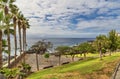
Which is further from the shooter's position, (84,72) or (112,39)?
(112,39)

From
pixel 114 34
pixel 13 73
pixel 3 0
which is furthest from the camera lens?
pixel 114 34

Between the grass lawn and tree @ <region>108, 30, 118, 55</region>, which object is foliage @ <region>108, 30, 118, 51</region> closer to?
tree @ <region>108, 30, 118, 55</region>

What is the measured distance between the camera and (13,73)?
29.1m

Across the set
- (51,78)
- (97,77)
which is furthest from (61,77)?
(97,77)

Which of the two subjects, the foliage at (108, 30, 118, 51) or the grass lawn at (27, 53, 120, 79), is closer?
the grass lawn at (27, 53, 120, 79)

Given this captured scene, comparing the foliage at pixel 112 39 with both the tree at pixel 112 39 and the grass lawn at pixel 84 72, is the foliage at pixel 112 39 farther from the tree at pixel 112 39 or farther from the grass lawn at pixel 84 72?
the grass lawn at pixel 84 72

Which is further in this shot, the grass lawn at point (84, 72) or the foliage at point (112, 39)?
the foliage at point (112, 39)

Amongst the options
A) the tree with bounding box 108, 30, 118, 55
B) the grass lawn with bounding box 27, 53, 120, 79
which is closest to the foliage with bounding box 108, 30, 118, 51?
the tree with bounding box 108, 30, 118, 55

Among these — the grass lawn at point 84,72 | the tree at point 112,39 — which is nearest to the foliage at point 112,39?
the tree at point 112,39

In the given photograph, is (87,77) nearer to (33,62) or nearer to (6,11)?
(6,11)

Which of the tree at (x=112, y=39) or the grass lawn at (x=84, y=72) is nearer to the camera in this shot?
the grass lawn at (x=84, y=72)

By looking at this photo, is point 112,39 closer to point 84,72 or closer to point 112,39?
point 112,39

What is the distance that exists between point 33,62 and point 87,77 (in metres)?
51.6

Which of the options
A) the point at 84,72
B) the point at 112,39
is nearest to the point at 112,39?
the point at 112,39
